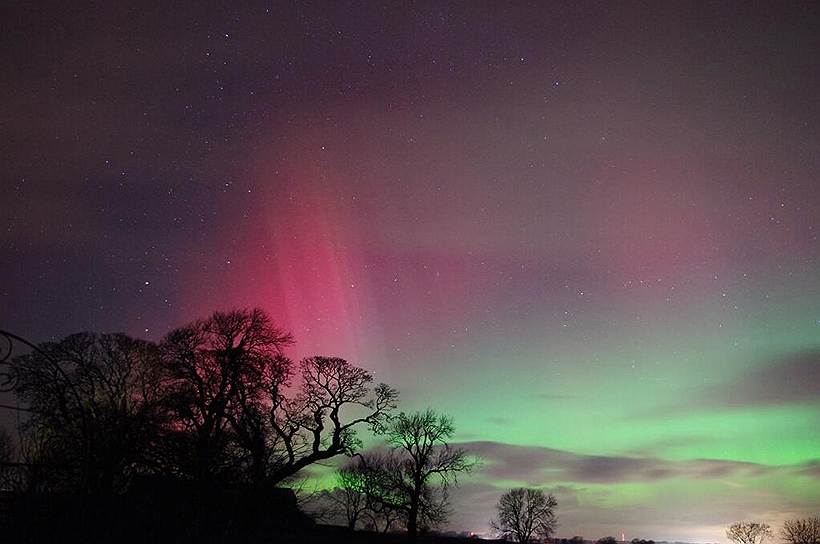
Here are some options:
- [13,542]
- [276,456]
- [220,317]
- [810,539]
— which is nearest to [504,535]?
[810,539]

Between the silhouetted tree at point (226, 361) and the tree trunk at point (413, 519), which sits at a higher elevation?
the silhouetted tree at point (226, 361)

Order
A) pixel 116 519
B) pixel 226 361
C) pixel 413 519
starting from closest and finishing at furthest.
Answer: pixel 116 519 → pixel 226 361 → pixel 413 519

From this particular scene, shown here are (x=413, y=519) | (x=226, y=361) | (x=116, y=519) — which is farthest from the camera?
(x=413, y=519)

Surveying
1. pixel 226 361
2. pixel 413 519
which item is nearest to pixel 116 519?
pixel 226 361

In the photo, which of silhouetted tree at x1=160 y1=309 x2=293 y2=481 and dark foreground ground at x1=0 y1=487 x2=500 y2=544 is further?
silhouetted tree at x1=160 y1=309 x2=293 y2=481

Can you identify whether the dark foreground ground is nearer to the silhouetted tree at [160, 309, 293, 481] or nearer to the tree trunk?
the silhouetted tree at [160, 309, 293, 481]

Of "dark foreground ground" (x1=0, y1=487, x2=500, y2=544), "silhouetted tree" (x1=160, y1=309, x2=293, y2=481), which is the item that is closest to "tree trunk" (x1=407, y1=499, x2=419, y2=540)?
"silhouetted tree" (x1=160, y1=309, x2=293, y2=481)

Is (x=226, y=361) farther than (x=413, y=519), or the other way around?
(x=413, y=519)

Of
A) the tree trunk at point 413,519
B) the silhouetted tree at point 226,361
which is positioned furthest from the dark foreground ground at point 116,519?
the tree trunk at point 413,519

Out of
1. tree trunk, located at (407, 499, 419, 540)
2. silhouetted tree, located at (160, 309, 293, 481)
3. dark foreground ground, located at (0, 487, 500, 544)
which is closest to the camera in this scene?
dark foreground ground, located at (0, 487, 500, 544)

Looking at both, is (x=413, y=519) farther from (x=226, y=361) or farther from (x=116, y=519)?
(x=116, y=519)

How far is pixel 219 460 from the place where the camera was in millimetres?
14047

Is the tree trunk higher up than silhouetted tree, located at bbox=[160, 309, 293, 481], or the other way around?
silhouetted tree, located at bbox=[160, 309, 293, 481]

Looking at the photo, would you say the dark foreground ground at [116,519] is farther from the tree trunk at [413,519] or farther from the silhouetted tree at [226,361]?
the tree trunk at [413,519]
